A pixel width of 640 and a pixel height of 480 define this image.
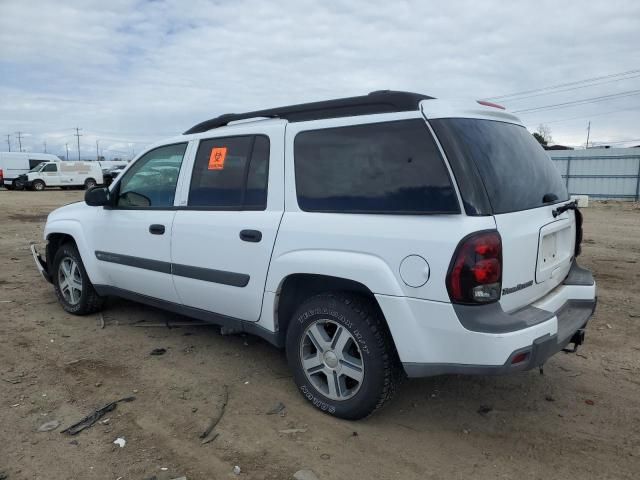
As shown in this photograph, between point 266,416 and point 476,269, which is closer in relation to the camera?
point 476,269

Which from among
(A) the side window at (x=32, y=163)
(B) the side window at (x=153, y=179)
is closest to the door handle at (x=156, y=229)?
Result: (B) the side window at (x=153, y=179)

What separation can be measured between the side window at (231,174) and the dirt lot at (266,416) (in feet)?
4.36

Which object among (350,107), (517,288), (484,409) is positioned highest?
(350,107)

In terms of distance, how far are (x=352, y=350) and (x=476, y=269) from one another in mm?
987

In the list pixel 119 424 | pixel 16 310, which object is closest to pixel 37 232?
pixel 16 310

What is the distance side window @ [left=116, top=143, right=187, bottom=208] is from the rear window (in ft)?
7.54

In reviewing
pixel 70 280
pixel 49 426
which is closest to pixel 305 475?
pixel 49 426

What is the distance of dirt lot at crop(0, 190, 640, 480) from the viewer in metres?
2.74

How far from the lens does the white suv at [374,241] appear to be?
2.62 meters

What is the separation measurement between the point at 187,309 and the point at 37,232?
9.89m

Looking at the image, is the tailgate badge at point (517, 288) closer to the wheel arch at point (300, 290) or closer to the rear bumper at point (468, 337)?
the rear bumper at point (468, 337)

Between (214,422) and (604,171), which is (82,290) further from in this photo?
(604,171)

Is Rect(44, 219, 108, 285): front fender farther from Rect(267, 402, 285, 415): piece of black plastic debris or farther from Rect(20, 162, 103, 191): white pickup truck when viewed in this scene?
Rect(20, 162, 103, 191): white pickup truck

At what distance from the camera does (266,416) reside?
3.26m
